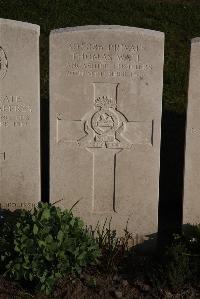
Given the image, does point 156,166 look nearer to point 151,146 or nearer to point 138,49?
point 151,146

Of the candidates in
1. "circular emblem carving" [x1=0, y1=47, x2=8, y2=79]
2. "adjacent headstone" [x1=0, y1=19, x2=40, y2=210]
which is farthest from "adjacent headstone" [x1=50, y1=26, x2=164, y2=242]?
"circular emblem carving" [x1=0, y1=47, x2=8, y2=79]

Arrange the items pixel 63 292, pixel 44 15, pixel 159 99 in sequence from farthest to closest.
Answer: pixel 44 15
pixel 159 99
pixel 63 292

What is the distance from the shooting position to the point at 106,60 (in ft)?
17.4

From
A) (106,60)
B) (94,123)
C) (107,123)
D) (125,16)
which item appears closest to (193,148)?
(107,123)

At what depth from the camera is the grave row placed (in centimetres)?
527

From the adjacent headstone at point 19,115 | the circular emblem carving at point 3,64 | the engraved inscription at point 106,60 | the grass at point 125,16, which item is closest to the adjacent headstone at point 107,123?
the engraved inscription at point 106,60

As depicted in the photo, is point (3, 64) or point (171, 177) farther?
point (171, 177)

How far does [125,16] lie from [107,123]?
6.75 meters

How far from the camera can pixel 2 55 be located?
211 inches

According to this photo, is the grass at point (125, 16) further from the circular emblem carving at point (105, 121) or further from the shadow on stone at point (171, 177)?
the circular emblem carving at point (105, 121)

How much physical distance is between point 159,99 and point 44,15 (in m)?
6.67

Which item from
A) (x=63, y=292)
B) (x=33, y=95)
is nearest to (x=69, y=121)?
(x=33, y=95)

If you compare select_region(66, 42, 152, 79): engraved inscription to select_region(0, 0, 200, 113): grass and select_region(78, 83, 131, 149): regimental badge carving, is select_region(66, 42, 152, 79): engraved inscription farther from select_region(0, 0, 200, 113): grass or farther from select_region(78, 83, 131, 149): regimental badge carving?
select_region(0, 0, 200, 113): grass

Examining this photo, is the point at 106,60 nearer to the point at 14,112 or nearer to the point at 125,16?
the point at 14,112
